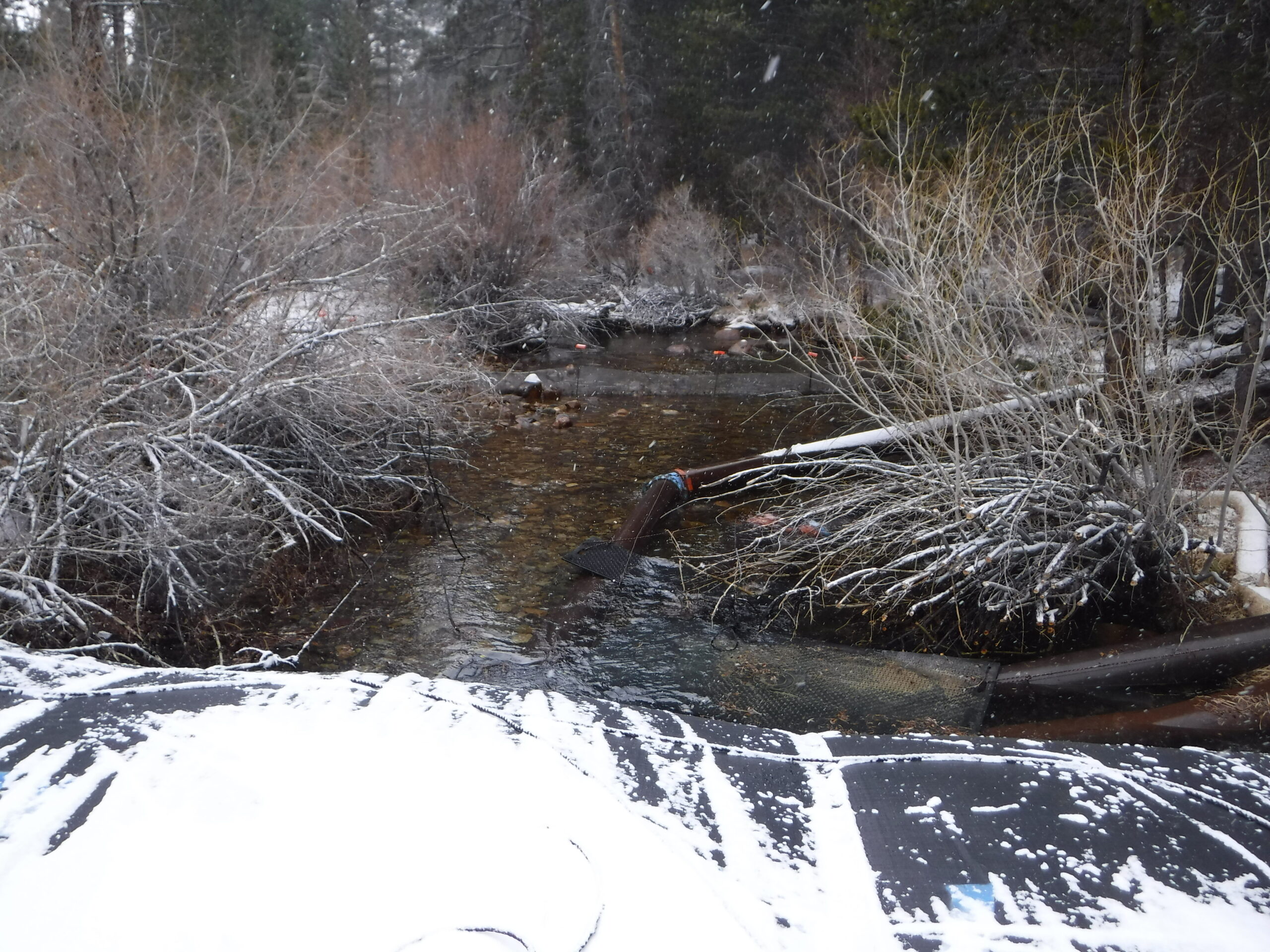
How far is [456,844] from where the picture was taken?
81.0 inches

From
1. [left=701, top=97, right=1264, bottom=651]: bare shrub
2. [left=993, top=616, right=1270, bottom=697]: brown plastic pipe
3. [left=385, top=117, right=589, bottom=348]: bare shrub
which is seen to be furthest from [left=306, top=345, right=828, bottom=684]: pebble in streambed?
[left=385, top=117, right=589, bottom=348]: bare shrub

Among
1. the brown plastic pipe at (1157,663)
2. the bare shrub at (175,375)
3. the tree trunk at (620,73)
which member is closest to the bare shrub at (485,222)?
the bare shrub at (175,375)

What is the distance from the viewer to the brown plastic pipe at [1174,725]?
433cm

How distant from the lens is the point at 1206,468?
7672mm

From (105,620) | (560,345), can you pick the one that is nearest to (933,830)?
(105,620)

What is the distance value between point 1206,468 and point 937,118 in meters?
4.94

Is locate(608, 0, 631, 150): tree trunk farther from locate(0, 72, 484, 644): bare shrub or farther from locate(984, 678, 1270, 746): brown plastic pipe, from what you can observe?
locate(984, 678, 1270, 746): brown plastic pipe

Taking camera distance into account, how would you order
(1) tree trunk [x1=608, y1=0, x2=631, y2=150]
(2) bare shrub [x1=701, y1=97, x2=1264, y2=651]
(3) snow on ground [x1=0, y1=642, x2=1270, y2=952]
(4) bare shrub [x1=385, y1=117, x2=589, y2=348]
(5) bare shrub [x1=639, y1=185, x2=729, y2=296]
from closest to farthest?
(3) snow on ground [x1=0, y1=642, x2=1270, y2=952]
(2) bare shrub [x1=701, y1=97, x2=1264, y2=651]
(4) bare shrub [x1=385, y1=117, x2=589, y2=348]
(5) bare shrub [x1=639, y1=185, x2=729, y2=296]
(1) tree trunk [x1=608, y1=0, x2=631, y2=150]

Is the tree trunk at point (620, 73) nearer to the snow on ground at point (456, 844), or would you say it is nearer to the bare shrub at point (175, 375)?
the bare shrub at point (175, 375)

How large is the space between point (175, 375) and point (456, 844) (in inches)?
187

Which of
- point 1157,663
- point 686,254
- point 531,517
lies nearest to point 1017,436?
point 1157,663

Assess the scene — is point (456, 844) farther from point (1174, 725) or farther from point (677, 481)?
point (677, 481)

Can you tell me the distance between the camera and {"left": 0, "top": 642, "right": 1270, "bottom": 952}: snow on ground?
6.07 ft

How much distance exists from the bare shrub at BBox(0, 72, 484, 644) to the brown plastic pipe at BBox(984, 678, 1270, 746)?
4125 mm
